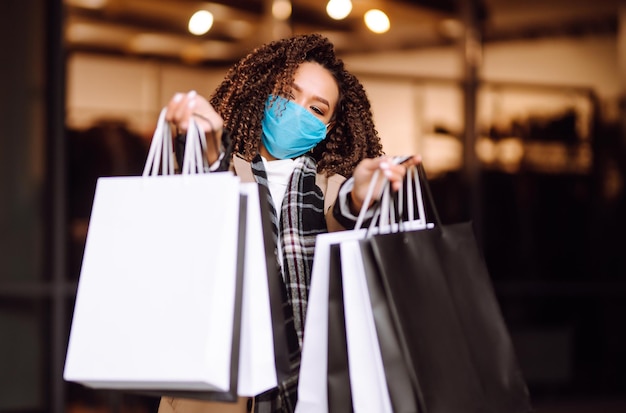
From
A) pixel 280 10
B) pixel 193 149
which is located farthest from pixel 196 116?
pixel 280 10

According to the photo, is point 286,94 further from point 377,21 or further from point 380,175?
point 377,21

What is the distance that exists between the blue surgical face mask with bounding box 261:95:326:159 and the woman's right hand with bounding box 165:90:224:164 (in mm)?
333

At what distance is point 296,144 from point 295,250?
0.27 m

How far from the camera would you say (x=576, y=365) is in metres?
6.63

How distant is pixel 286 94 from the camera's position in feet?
7.29

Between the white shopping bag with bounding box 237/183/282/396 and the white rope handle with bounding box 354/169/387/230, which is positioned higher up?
the white rope handle with bounding box 354/169/387/230

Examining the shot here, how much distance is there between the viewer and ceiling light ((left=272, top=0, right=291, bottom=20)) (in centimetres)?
575

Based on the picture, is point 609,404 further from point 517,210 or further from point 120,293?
point 120,293

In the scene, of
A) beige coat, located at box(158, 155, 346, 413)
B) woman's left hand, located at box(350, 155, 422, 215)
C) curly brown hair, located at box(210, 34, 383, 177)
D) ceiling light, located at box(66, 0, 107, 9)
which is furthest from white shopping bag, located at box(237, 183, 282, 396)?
ceiling light, located at box(66, 0, 107, 9)

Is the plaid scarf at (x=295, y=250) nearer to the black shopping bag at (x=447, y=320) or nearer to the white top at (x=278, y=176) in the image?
the white top at (x=278, y=176)

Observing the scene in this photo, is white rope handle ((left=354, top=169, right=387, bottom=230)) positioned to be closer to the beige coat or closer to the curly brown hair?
the beige coat

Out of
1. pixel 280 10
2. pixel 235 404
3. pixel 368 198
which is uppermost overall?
pixel 280 10

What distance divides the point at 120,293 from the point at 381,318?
0.48 meters

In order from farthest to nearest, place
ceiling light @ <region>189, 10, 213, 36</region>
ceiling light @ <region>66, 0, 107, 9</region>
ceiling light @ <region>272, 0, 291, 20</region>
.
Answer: ceiling light @ <region>272, 0, 291, 20</region>
ceiling light @ <region>189, 10, 213, 36</region>
ceiling light @ <region>66, 0, 107, 9</region>
